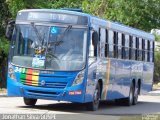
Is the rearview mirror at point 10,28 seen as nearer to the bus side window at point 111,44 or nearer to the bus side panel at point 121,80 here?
the bus side window at point 111,44

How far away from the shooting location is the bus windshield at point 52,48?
56.4ft

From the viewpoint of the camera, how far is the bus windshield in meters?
17.2

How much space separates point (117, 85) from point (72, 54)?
4.79 meters

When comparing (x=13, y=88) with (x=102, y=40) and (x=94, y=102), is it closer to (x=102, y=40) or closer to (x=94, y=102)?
(x=94, y=102)

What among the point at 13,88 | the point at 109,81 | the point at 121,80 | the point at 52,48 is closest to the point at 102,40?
the point at 109,81

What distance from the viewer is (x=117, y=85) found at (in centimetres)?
2158

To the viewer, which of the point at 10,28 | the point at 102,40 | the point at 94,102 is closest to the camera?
the point at 10,28

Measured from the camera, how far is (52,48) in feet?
57.0

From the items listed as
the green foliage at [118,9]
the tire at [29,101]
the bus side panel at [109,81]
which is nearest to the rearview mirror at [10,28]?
the tire at [29,101]

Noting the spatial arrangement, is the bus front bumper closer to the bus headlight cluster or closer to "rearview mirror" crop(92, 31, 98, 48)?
the bus headlight cluster

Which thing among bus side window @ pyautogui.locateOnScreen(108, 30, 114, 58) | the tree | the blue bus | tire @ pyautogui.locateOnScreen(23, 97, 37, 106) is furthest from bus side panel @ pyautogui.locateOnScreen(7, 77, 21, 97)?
the tree

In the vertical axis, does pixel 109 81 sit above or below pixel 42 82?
below

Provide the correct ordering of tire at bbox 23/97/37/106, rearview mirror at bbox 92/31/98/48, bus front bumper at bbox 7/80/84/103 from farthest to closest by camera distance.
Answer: tire at bbox 23/97/37/106 < rearview mirror at bbox 92/31/98/48 < bus front bumper at bbox 7/80/84/103

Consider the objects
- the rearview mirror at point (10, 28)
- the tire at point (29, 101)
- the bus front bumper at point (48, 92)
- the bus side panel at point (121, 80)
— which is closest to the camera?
the bus front bumper at point (48, 92)
